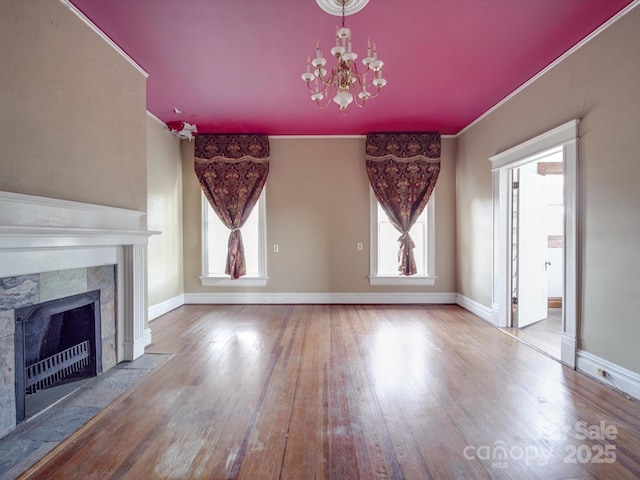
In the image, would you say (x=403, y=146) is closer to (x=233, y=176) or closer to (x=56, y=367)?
(x=233, y=176)

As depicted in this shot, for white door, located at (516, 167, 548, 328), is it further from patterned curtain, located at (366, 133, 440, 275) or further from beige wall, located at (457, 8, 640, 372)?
patterned curtain, located at (366, 133, 440, 275)

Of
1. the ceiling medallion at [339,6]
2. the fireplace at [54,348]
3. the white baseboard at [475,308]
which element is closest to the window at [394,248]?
the white baseboard at [475,308]

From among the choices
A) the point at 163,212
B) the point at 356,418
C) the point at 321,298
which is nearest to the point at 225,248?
the point at 163,212

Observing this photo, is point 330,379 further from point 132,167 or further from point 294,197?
point 294,197

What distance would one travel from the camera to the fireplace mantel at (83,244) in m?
1.77

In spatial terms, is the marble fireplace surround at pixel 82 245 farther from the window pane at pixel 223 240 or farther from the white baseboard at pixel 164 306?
the window pane at pixel 223 240

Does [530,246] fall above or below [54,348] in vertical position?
above

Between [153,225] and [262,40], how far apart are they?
9.45 ft

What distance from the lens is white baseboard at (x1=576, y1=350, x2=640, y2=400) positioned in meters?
2.16

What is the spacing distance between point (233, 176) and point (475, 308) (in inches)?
170

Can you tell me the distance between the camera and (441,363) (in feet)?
9.10

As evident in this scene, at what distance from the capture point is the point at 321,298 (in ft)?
16.5

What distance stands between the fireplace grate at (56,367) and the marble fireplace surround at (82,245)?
30cm

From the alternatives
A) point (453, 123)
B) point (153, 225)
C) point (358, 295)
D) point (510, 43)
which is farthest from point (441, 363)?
point (153, 225)
